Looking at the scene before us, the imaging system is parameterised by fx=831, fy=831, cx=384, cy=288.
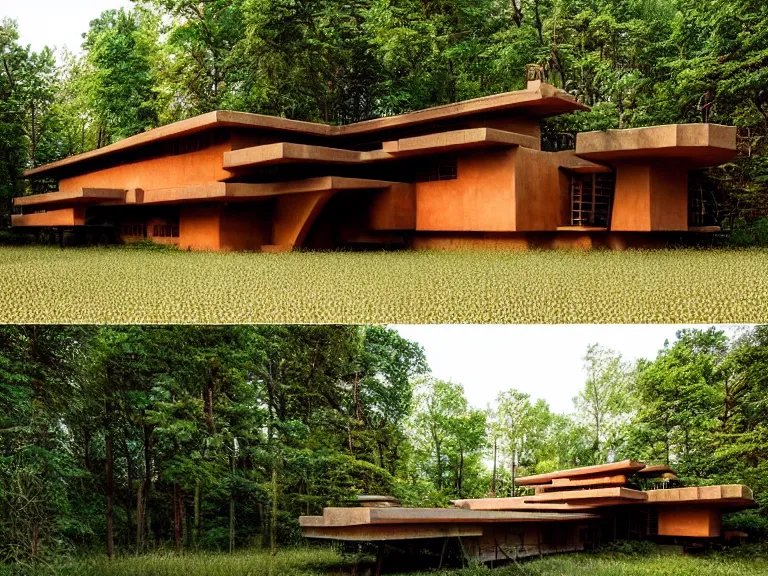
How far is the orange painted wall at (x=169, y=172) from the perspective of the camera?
63.6 feet

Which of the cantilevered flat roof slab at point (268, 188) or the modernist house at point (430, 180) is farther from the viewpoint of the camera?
the cantilevered flat roof slab at point (268, 188)

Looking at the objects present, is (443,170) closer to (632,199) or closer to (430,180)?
(430,180)

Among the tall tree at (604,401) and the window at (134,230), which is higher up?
the window at (134,230)

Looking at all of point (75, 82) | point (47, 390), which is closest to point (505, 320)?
point (47, 390)

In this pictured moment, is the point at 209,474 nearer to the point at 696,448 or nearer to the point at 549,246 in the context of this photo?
the point at 549,246

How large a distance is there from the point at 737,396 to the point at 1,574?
634 inches

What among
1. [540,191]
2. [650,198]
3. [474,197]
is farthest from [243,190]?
[650,198]

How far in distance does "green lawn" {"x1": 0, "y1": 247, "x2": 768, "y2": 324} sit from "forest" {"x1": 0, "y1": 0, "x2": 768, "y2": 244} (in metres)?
10.9

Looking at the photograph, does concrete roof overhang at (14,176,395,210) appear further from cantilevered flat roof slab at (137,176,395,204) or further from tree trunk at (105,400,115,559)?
tree trunk at (105,400,115,559)

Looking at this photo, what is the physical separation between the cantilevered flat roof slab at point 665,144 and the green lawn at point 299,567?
7.61 metres

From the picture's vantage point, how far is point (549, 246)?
1770 cm

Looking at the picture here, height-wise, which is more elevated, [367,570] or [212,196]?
[212,196]

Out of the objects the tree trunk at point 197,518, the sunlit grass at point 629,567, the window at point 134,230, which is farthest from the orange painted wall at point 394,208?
the sunlit grass at point 629,567

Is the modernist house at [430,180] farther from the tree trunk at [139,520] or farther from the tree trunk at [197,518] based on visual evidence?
the tree trunk at [139,520]
